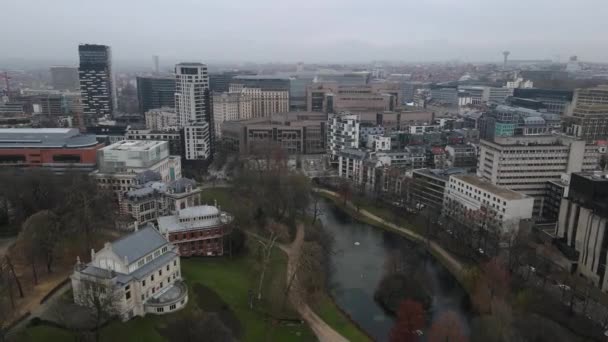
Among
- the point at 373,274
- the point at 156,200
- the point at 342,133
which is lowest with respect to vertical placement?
the point at 373,274

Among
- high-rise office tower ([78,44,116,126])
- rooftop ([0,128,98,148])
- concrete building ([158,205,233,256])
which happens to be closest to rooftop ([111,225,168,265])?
concrete building ([158,205,233,256])

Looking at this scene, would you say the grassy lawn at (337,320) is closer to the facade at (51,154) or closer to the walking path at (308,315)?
the walking path at (308,315)

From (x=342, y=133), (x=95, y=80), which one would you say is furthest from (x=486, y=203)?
(x=95, y=80)

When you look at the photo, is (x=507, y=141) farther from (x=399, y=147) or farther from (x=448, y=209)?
(x=399, y=147)

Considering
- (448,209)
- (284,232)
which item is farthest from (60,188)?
(448,209)

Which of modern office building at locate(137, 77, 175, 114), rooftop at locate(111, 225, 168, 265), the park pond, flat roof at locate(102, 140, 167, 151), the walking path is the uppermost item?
modern office building at locate(137, 77, 175, 114)

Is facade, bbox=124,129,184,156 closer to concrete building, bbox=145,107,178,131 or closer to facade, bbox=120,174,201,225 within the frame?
concrete building, bbox=145,107,178,131

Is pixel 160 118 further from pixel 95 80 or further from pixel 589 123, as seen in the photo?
pixel 589 123
